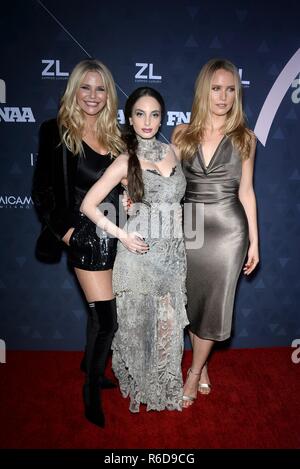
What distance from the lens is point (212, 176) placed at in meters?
2.56

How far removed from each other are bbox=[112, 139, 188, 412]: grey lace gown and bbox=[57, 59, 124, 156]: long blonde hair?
25cm

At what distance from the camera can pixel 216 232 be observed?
8.56 ft

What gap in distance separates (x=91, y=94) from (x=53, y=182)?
55 cm

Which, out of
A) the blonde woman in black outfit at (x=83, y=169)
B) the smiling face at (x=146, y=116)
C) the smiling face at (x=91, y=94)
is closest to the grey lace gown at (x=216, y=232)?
the smiling face at (x=146, y=116)

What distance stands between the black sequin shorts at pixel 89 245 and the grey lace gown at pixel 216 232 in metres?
0.58

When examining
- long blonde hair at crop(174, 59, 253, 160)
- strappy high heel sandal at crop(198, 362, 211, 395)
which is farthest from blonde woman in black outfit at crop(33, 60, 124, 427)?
strappy high heel sandal at crop(198, 362, 211, 395)

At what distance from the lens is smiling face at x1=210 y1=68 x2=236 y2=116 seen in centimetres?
246

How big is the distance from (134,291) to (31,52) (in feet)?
6.26

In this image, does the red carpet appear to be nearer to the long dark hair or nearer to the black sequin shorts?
the black sequin shorts

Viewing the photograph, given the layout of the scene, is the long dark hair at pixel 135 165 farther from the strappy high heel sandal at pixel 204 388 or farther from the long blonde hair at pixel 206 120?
the strappy high heel sandal at pixel 204 388
